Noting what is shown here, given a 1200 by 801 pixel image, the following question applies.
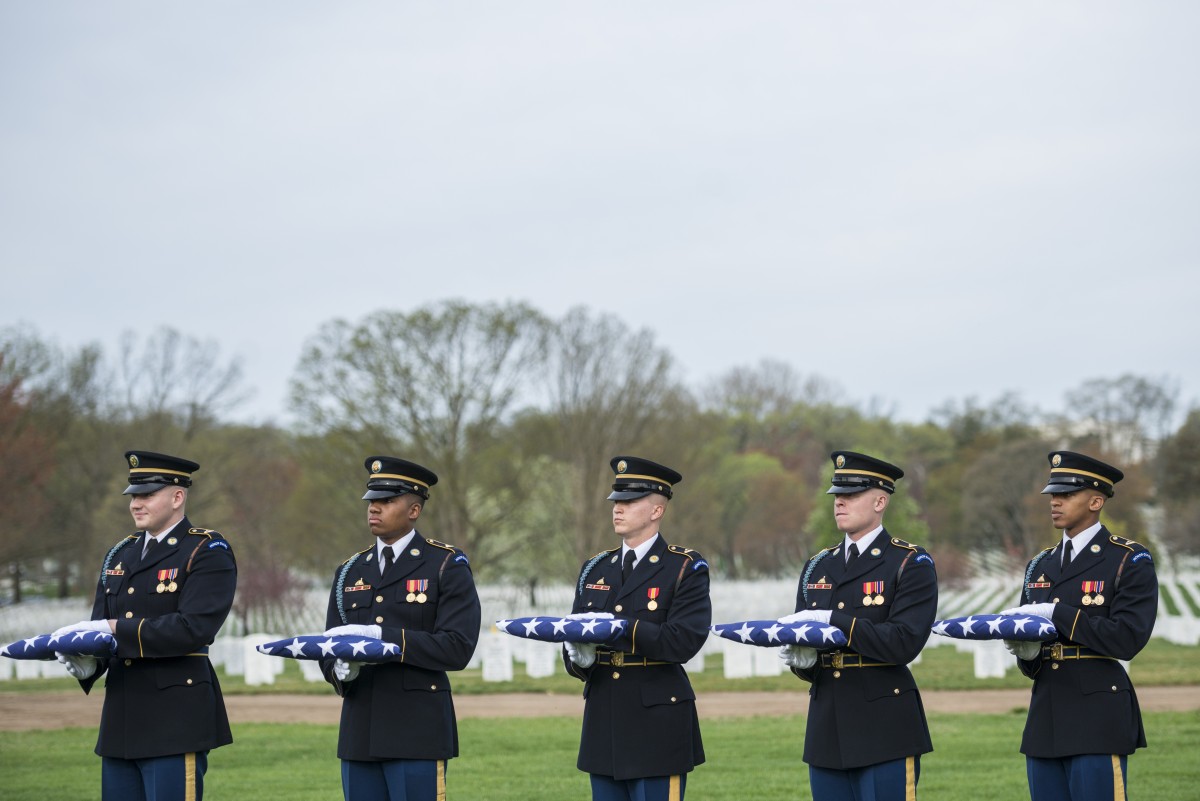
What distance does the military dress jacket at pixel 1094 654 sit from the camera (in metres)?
7.03

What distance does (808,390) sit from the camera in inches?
3563

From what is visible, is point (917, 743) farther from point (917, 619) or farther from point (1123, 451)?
point (1123, 451)

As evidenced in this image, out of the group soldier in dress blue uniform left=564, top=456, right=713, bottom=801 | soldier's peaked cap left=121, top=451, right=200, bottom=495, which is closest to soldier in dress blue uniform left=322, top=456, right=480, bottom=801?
soldier in dress blue uniform left=564, top=456, right=713, bottom=801

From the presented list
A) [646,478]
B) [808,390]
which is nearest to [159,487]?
[646,478]

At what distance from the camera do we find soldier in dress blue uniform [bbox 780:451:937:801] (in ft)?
22.3

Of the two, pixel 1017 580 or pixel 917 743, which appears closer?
pixel 917 743

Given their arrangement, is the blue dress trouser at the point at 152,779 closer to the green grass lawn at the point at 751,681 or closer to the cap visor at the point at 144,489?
the cap visor at the point at 144,489

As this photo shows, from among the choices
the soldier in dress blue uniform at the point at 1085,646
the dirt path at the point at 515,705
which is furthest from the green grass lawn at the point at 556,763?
the soldier in dress blue uniform at the point at 1085,646

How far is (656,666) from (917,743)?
4.56ft

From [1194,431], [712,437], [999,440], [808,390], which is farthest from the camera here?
[808,390]

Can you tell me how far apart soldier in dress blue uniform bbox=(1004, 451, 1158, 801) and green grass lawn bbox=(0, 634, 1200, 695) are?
15.3 m

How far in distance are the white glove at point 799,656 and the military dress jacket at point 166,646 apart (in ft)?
9.64

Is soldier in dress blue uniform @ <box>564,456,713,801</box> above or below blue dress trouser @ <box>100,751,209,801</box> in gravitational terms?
above

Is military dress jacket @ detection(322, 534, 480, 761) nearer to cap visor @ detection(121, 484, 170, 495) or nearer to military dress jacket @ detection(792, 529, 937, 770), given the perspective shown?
cap visor @ detection(121, 484, 170, 495)
